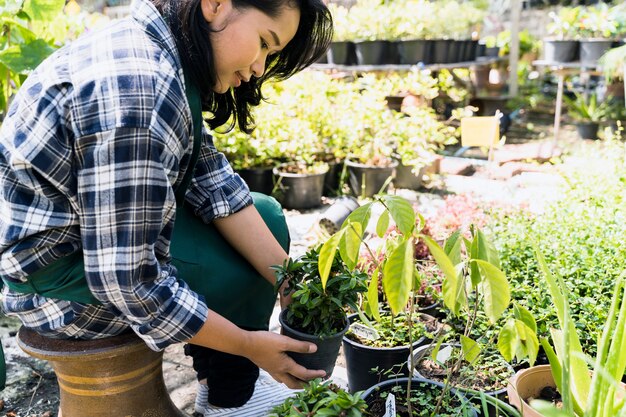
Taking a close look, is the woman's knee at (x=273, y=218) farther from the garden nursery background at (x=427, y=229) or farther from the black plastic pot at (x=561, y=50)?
the black plastic pot at (x=561, y=50)

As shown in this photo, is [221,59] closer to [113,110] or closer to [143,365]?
[113,110]

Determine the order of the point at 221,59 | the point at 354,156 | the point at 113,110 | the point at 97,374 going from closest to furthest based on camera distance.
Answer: the point at 113,110
the point at 221,59
the point at 97,374
the point at 354,156

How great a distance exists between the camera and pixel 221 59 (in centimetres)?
133

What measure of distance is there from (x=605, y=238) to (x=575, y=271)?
0.28 metres

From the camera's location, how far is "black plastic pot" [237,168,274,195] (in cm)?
400

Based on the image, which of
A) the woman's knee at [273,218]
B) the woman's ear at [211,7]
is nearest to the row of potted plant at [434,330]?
the woman's knee at [273,218]

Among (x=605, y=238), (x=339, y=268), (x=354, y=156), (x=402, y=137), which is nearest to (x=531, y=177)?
(x=402, y=137)

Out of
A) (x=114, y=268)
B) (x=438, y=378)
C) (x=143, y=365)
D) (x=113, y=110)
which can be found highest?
(x=113, y=110)

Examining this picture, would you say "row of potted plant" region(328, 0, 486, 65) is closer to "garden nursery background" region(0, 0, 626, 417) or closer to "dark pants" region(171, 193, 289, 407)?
"garden nursery background" region(0, 0, 626, 417)

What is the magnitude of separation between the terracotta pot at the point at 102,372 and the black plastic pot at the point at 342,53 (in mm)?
4926

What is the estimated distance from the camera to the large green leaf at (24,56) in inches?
84.4

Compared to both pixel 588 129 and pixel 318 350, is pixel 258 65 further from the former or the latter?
pixel 588 129

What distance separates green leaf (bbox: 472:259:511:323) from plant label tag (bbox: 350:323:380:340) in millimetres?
657

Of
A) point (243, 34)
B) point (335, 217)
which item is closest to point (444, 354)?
point (243, 34)
